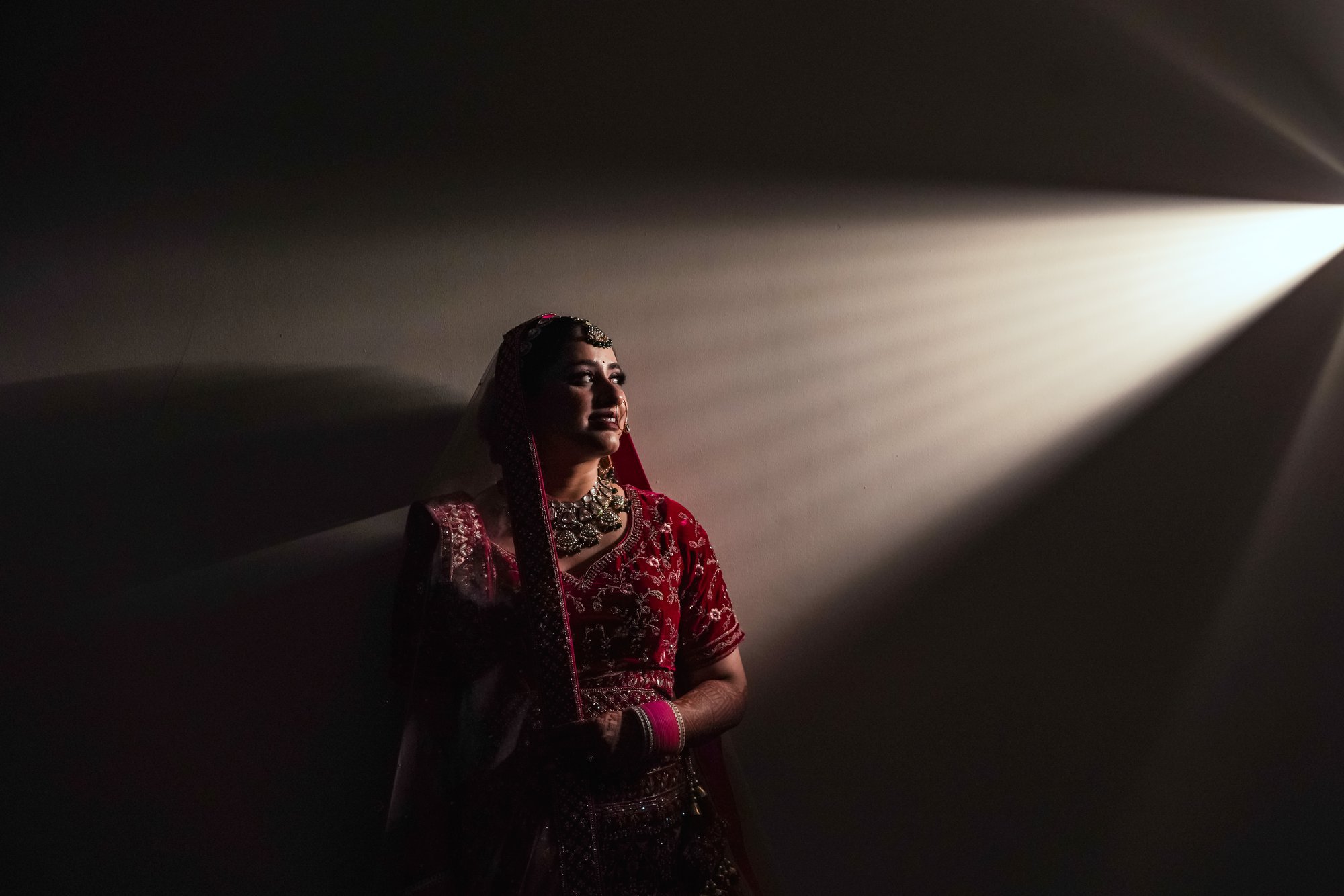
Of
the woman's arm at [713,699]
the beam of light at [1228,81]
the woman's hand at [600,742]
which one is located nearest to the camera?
the woman's hand at [600,742]

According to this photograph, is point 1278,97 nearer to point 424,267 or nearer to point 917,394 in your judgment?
point 917,394

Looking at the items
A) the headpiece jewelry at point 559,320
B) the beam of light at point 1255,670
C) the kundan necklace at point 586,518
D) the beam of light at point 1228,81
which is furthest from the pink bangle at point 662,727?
the beam of light at point 1228,81

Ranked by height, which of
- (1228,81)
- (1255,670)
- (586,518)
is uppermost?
(1228,81)

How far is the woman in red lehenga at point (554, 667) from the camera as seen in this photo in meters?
1.40

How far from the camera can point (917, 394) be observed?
191 cm

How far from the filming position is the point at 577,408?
4.97ft

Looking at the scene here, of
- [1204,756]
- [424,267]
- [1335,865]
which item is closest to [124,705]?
[424,267]

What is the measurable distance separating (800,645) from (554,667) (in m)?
0.60

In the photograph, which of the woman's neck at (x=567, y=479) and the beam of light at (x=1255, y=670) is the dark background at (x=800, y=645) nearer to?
the beam of light at (x=1255, y=670)

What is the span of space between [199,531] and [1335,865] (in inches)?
92.1

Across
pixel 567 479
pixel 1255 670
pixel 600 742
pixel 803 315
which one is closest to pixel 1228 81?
pixel 803 315

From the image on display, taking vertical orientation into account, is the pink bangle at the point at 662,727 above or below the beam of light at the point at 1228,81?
below

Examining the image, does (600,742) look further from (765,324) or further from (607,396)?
(765,324)

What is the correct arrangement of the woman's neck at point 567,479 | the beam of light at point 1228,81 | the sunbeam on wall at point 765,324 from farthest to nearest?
1. the beam of light at point 1228,81
2. the sunbeam on wall at point 765,324
3. the woman's neck at point 567,479
